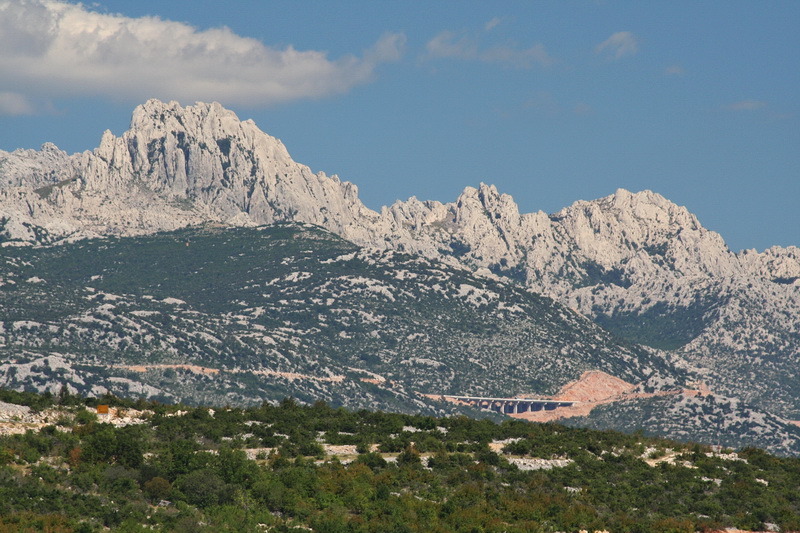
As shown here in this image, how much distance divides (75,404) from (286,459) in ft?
64.8

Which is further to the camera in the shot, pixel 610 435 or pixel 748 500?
pixel 610 435

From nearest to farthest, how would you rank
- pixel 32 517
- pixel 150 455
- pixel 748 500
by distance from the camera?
1. pixel 32 517
2. pixel 150 455
3. pixel 748 500

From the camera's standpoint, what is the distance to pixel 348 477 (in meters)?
82.7

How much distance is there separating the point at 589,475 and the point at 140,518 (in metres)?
35.9

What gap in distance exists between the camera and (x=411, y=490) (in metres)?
83.4

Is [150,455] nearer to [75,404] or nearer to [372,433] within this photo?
[75,404]

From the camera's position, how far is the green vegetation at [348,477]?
73250mm

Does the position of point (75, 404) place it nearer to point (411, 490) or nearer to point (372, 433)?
point (372, 433)

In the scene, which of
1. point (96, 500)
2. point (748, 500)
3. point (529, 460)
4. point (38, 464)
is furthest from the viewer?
point (529, 460)

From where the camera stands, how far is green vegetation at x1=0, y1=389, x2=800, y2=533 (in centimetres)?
7325

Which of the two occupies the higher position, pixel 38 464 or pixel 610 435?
pixel 610 435

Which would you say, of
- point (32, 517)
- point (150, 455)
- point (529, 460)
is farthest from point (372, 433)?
point (32, 517)

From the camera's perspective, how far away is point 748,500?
89188 millimetres

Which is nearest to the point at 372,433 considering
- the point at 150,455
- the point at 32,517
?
the point at 150,455
